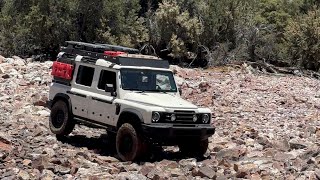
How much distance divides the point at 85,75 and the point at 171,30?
22990 millimetres

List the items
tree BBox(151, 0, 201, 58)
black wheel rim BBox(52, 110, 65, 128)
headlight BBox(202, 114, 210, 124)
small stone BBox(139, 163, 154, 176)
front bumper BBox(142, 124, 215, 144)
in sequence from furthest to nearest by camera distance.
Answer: tree BBox(151, 0, 201, 58), black wheel rim BBox(52, 110, 65, 128), headlight BBox(202, 114, 210, 124), front bumper BBox(142, 124, 215, 144), small stone BBox(139, 163, 154, 176)

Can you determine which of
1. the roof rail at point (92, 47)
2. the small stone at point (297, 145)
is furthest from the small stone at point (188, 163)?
the roof rail at point (92, 47)

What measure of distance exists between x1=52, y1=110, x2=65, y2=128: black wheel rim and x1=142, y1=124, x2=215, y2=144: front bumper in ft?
8.81

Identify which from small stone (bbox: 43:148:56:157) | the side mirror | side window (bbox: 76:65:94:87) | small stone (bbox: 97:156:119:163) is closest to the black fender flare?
side window (bbox: 76:65:94:87)

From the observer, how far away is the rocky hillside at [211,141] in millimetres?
8812

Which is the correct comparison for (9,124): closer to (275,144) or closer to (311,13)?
(275,144)

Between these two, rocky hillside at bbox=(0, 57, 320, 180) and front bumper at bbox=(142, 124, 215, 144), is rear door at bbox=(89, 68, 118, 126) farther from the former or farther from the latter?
front bumper at bbox=(142, 124, 215, 144)

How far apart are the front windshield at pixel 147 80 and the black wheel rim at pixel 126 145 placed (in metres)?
0.96

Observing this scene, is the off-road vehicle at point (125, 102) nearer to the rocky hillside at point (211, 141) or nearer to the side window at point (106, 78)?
the side window at point (106, 78)

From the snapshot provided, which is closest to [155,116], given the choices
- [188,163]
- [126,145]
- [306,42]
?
[126,145]

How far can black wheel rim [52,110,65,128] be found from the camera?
11586 millimetres

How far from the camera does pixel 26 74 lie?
19.9m

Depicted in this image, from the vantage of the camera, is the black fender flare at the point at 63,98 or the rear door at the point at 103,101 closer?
the rear door at the point at 103,101

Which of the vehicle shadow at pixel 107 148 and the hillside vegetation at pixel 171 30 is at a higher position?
the hillside vegetation at pixel 171 30
